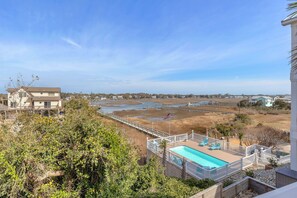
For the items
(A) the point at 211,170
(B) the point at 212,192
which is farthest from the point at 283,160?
(B) the point at 212,192

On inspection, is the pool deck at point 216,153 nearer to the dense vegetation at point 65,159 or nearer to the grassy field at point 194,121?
the grassy field at point 194,121

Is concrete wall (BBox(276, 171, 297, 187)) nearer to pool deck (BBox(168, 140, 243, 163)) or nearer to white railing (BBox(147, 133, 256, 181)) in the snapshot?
white railing (BBox(147, 133, 256, 181))

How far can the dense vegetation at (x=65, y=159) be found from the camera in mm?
4191

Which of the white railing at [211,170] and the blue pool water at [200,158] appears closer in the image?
the white railing at [211,170]

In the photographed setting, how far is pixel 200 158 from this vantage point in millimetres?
13938

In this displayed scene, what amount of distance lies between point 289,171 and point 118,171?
5194 millimetres

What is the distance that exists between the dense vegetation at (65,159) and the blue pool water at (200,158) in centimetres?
774

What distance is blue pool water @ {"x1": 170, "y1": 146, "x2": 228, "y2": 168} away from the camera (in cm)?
1266

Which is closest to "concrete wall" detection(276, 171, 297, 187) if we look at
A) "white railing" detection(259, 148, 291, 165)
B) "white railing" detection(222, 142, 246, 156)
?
"white railing" detection(259, 148, 291, 165)

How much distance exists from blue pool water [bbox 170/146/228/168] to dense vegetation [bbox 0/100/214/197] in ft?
25.4

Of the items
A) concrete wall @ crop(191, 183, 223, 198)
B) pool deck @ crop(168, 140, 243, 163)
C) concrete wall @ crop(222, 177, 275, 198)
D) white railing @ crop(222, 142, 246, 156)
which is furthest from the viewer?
white railing @ crop(222, 142, 246, 156)

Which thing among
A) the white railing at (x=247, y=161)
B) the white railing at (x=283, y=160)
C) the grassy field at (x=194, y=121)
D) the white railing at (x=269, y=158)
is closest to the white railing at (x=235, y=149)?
the white railing at (x=269, y=158)

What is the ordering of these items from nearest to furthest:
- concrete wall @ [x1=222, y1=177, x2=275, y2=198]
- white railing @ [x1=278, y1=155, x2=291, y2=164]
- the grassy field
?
concrete wall @ [x1=222, y1=177, x2=275, y2=198]
white railing @ [x1=278, y1=155, x2=291, y2=164]
the grassy field

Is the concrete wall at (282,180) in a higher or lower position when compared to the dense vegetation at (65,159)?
lower
